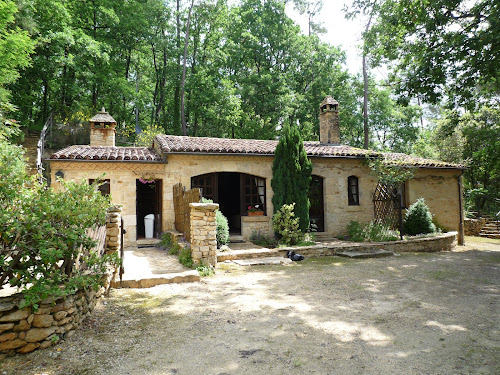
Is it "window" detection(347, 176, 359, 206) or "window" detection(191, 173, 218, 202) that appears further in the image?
"window" detection(347, 176, 359, 206)

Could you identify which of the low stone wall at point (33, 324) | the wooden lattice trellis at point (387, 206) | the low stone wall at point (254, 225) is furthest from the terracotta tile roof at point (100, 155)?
the wooden lattice trellis at point (387, 206)

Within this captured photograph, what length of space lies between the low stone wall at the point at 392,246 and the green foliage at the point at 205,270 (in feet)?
8.68

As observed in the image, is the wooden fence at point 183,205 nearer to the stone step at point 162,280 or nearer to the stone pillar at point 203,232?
the stone pillar at point 203,232

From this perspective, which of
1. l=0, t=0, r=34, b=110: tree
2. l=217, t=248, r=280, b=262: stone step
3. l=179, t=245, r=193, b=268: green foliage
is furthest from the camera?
l=0, t=0, r=34, b=110: tree

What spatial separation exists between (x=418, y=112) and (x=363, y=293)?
25470 millimetres

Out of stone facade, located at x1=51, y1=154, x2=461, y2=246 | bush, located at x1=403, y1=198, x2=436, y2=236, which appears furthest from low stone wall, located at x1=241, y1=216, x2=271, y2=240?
bush, located at x1=403, y1=198, x2=436, y2=236

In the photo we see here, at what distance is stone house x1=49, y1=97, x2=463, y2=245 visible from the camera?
9609mm

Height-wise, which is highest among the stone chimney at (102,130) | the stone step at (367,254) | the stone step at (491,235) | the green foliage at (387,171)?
the stone chimney at (102,130)

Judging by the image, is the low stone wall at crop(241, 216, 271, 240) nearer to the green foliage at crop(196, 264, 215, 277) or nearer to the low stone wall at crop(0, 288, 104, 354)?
the green foliage at crop(196, 264, 215, 277)

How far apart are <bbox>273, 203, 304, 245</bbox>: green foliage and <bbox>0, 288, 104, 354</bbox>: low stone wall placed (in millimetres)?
6840

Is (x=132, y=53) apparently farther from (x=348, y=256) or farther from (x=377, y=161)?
(x=348, y=256)

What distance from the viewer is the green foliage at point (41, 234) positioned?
3.25m

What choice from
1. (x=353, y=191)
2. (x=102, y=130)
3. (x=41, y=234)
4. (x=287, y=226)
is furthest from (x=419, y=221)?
(x=102, y=130)

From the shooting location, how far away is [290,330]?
3875 mm
